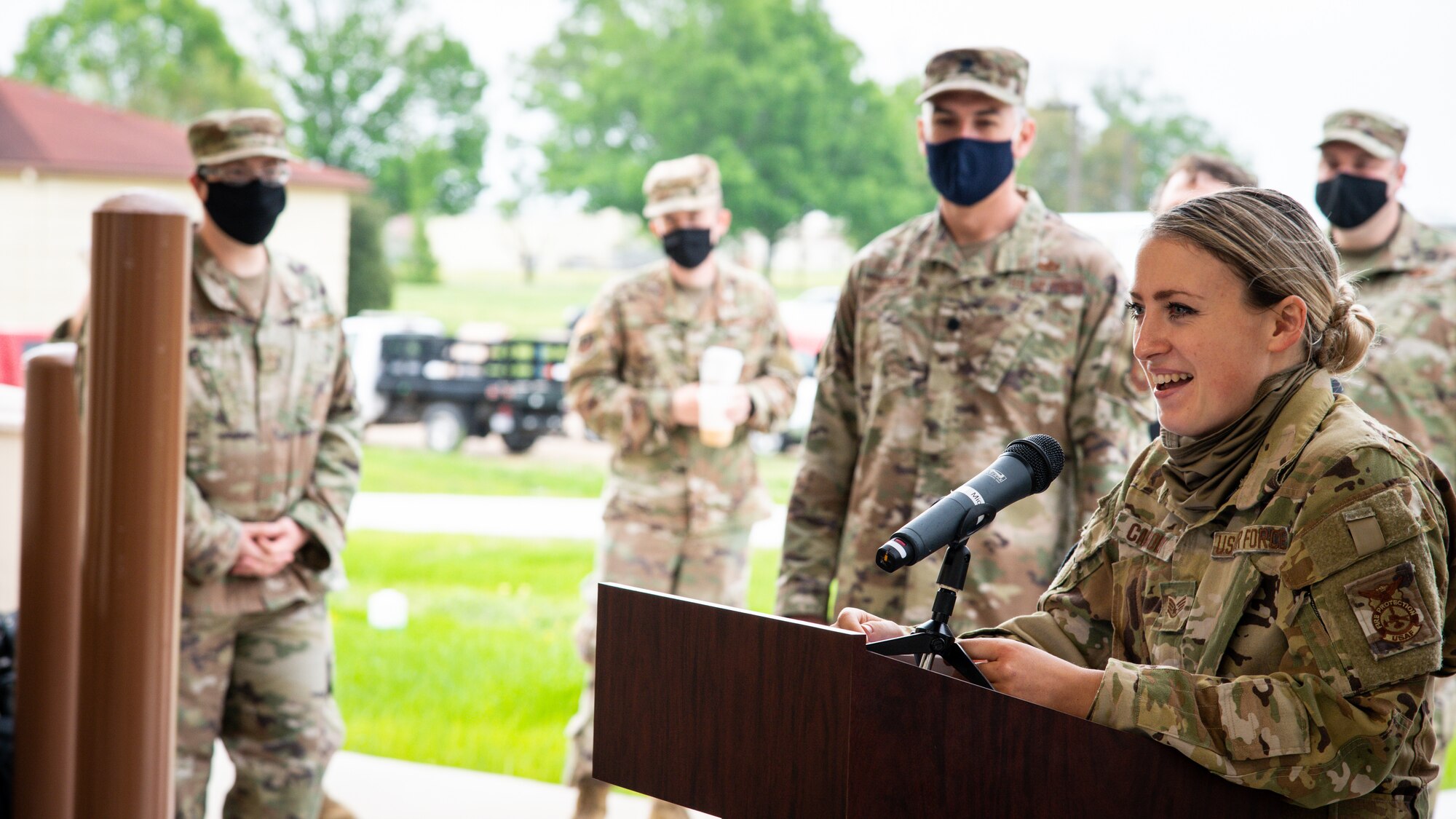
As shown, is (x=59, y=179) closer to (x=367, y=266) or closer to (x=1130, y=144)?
(x=367, y=266)

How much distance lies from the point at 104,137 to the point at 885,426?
21423mm

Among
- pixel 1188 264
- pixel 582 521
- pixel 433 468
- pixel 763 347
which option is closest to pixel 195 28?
pixel 433 468

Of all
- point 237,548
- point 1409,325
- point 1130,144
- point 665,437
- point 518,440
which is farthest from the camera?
point 1130,144

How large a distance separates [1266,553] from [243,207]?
9.74ft

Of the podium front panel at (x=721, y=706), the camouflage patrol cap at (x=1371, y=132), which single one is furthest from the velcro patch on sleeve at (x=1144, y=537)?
the camouflage patrol cap at (x=1371, y=132)

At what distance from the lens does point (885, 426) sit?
327 cm

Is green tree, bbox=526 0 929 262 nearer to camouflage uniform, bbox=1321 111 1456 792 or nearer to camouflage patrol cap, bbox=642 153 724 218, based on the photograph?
camouflage patrol cap, bbox=642 153 724 218

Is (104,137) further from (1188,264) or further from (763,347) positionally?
(1188,264)

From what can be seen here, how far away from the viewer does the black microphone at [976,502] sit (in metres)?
1.56

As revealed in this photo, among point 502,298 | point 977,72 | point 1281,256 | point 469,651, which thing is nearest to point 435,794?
point 469,651

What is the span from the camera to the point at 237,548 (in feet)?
11.8

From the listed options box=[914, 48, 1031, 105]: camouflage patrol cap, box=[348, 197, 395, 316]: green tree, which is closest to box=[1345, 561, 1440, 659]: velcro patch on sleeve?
box=[914, 48, 1031, 105]: camouflage patrol cap

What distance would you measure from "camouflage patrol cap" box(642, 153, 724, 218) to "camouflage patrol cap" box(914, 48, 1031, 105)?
1.64 metres

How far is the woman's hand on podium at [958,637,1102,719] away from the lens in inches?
66.2
